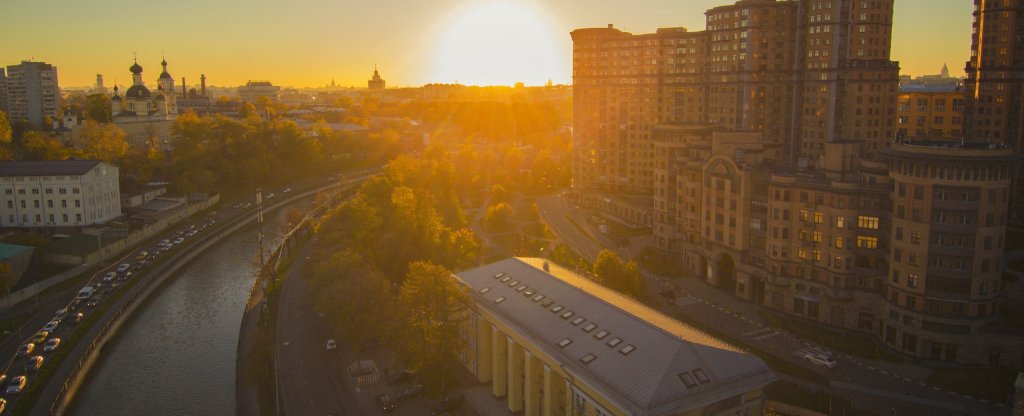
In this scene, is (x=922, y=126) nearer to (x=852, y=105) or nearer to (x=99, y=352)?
(x=852, y=105)

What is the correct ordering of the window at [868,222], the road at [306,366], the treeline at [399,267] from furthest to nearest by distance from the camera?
1. the window at [868,222]
2. the treeline at [399,267]
3. the road at [306,366]

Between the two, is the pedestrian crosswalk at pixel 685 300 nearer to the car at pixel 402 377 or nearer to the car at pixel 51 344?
the car at pixel 402 377

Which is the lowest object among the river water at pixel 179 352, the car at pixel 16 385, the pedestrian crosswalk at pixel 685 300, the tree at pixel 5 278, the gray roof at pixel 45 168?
the river water at pixel 179 352

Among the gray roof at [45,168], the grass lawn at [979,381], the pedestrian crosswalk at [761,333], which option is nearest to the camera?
the grass lawn at [979,381]

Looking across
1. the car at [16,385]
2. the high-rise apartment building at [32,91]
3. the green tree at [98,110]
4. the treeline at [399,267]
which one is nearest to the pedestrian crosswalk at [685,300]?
the treeline at [399,267]

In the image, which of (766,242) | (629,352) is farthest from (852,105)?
(629,352)

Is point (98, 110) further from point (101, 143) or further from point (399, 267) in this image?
point (399, 267)
